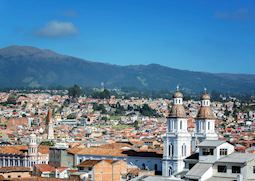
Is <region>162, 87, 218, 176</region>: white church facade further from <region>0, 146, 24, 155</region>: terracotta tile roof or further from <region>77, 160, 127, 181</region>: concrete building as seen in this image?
<region>0, 146, 24, 155</region>: terracotta tile roof

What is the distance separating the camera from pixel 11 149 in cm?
6944

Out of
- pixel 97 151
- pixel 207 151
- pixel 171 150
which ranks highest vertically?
pixel 207 151

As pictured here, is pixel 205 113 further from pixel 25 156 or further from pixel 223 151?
pixel 25 156

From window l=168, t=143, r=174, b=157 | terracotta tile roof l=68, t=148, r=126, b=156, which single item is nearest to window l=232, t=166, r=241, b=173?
window l=168, t=143, r=174, b=157

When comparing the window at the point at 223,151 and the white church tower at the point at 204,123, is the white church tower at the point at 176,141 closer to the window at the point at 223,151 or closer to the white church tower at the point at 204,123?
the white church tower at the point at 204,123

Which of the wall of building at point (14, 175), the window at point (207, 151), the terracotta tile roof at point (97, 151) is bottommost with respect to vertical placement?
the wall of building at point (14, 175)

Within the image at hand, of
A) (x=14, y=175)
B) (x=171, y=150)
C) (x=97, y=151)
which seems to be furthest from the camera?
(x=97, y=151)

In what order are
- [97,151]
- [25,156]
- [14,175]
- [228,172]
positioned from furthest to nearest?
[25,156] < [97,151] < [14,175] < [228,172]

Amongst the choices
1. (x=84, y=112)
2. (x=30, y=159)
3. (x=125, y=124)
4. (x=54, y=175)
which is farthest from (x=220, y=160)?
(x=84, y=112)

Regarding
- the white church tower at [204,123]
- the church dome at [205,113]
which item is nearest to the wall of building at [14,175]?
the white church tower at [204,123]

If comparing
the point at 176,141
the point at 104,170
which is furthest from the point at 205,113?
the point at 104,170

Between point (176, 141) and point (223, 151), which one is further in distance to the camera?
point (176, 141)

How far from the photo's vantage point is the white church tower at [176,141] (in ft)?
161

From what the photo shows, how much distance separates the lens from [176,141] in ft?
162
